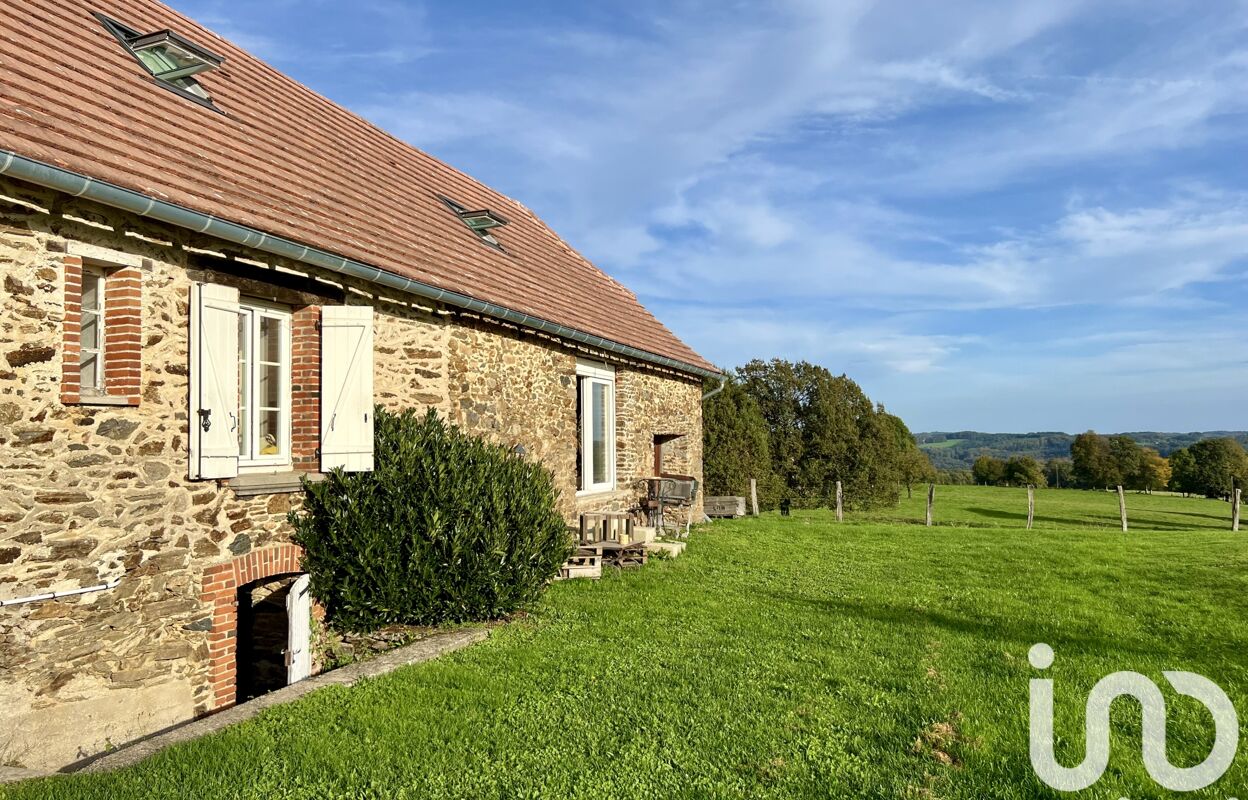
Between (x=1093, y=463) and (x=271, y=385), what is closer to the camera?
(x=271, y=385)

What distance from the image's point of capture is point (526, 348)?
10.2 metres

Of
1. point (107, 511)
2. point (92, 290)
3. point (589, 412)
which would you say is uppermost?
point (92, 290)

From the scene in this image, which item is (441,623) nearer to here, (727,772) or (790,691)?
(790,691)

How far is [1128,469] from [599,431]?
187 feet

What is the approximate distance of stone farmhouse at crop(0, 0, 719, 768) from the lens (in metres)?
4.92

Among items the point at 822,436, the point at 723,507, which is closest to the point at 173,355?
the point at 723,507

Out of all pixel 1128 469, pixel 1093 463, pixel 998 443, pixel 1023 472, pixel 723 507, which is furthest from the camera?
pixel 998 443

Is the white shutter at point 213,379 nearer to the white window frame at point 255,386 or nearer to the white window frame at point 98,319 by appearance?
the white window frame at point 255,386

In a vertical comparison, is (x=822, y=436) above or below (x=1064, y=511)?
above

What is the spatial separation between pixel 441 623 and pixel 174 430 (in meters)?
2.79

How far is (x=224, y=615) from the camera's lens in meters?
6.14

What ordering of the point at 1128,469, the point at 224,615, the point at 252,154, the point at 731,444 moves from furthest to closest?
1. the point at 1128,469
2. the point at 731,444
3. the point at 252,154
4. the point at 224,615

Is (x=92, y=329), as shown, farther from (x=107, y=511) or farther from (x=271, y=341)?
(x=271, y=341)

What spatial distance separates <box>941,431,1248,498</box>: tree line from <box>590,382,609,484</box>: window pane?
40.4m
